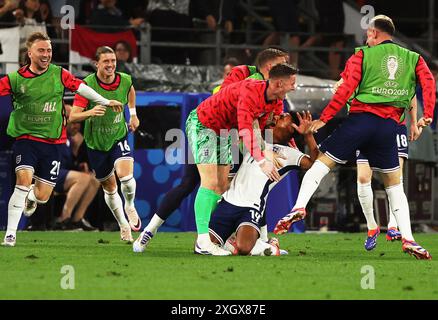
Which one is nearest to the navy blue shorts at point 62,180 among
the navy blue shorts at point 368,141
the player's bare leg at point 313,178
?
the player's bare leg at point 313,178

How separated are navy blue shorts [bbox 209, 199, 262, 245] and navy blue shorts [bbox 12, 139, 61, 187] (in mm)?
2408

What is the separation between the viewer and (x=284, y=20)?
2109cm

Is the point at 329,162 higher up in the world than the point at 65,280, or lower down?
higher up

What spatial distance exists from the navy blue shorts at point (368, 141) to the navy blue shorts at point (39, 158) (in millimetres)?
3395

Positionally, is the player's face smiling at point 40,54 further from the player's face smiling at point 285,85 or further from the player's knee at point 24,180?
the player's face smiling at point 285,85

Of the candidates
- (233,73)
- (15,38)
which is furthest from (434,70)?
(233,73)

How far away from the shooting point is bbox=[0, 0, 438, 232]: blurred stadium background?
58.4 ft

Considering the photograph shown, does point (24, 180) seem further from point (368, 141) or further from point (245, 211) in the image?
point (368, 141)

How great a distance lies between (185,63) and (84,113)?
681cm

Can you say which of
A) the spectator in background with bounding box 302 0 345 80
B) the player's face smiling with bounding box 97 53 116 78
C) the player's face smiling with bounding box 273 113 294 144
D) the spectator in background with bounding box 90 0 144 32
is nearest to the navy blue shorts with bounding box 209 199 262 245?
the player's face smiling with bounding box 273 113 294 144

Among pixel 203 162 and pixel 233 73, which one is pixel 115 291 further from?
pixel 233 73

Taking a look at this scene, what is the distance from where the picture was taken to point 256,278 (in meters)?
9.23
